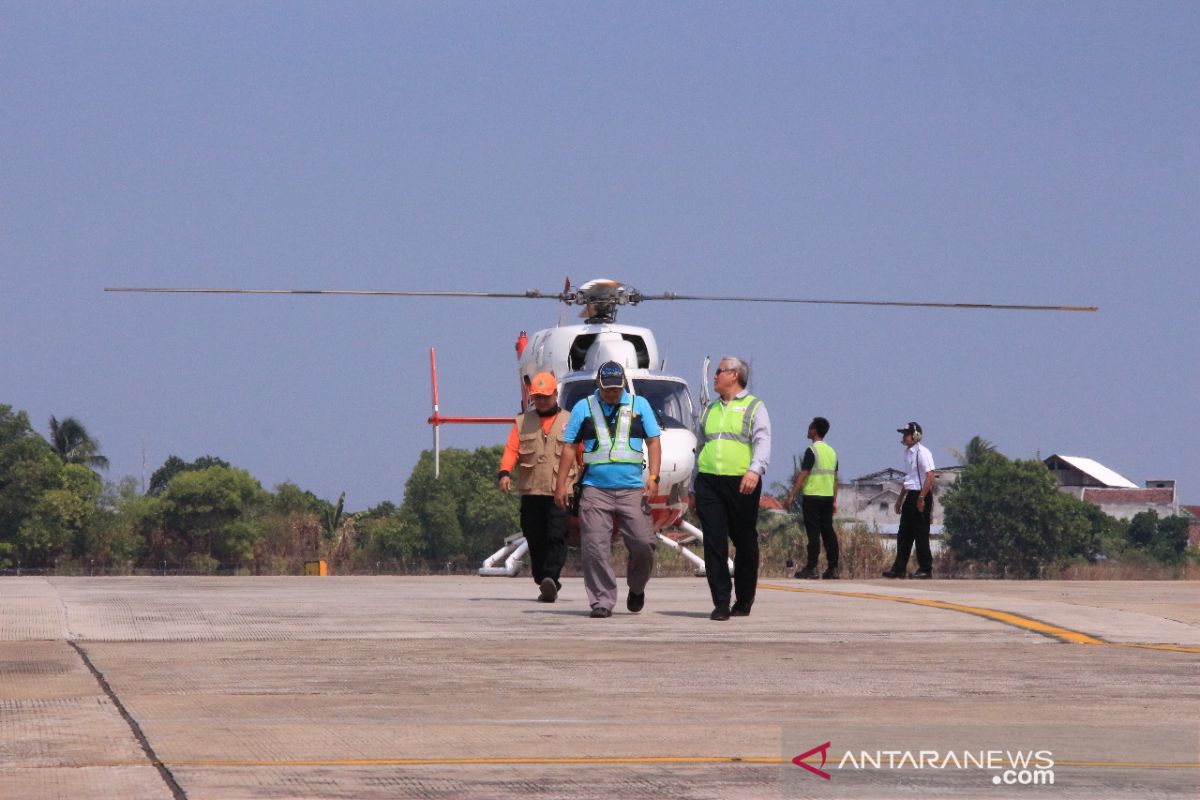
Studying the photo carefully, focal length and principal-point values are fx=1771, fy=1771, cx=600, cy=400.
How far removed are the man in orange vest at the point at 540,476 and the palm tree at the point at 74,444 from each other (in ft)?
414

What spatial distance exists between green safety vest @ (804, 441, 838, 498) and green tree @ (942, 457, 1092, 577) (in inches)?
3998

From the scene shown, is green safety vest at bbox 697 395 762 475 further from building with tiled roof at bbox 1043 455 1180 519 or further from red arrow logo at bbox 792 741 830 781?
building with tiled roof at bbox 1043 455 1180 519

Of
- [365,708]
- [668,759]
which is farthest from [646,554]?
[668,759]

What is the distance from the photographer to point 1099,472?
165250 mm

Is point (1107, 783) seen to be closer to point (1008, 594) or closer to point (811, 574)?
point (1008, 594)

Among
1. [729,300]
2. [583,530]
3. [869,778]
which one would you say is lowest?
[869,778]

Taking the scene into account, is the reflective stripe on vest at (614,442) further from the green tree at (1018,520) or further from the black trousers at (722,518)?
the green tree at (1018,520)

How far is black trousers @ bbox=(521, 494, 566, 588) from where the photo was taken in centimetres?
1376

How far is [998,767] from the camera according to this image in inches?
232

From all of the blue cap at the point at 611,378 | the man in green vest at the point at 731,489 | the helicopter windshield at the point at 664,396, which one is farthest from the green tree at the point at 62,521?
the man in green vest at the point at 731,489

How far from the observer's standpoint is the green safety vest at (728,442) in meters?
12.2

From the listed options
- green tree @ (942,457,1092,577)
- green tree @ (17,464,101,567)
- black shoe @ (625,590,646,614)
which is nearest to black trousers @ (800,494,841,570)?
black shoe @ (625,590,646,614)

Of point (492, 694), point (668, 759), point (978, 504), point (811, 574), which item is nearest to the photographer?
point (668, 759)

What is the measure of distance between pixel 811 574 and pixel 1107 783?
14.6 meters
